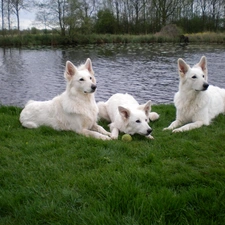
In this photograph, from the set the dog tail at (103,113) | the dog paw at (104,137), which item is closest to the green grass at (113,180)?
the dog paw at (104,137)

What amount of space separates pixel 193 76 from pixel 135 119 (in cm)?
180

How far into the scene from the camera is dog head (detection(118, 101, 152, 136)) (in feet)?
18.1

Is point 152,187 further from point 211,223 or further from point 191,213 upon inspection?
point 211,223

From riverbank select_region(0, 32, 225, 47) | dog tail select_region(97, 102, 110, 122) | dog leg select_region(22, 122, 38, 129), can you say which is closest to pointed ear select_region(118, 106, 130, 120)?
dog tail select_region(97, 102, 110, 122)

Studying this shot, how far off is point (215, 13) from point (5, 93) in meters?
52.7

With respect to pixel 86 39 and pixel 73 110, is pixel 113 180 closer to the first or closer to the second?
pixel 73 110

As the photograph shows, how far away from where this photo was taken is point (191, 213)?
117 inches

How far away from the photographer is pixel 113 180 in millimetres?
3623

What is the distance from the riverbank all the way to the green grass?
126 feet

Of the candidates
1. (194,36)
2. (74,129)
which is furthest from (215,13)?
(74,129)

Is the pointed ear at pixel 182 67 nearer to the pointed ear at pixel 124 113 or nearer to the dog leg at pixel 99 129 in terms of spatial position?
the pointed ear at pixel 124 113

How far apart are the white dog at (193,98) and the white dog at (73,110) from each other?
182 cm

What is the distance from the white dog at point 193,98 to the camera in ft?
20.6

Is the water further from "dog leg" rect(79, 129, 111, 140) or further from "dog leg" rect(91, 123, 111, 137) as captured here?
"dog leg" rect(79, 129, 111, 140)
